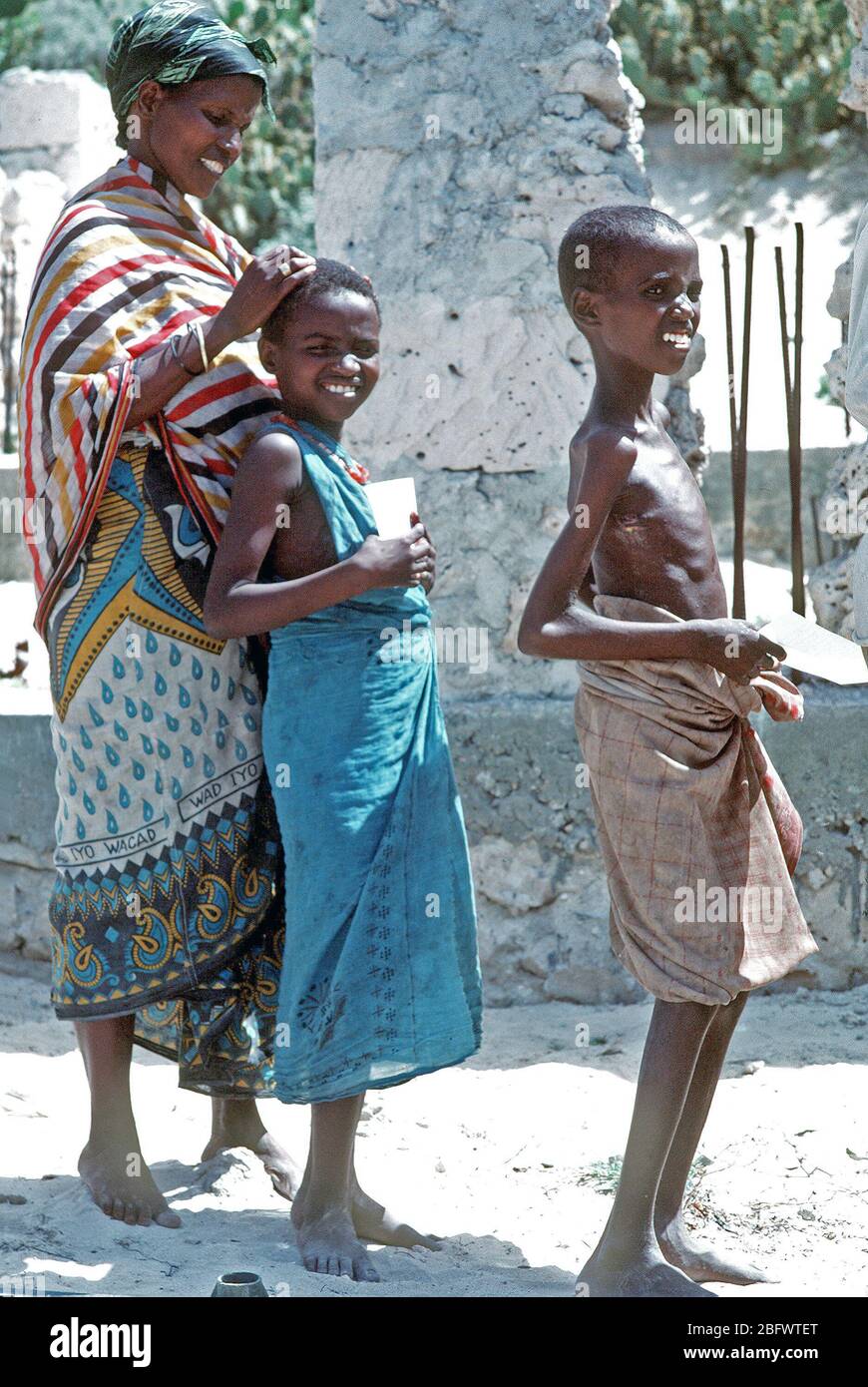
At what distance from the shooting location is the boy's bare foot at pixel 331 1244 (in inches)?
110

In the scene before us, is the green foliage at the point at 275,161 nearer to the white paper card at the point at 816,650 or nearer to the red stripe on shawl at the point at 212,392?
the red stripe on shawl at the point at 212,392

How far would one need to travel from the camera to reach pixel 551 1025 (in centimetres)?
414

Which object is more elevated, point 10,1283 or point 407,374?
point 407,374

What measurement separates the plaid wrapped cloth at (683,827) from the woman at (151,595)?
0.77 m

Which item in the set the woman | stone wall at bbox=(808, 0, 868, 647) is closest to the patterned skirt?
the woman

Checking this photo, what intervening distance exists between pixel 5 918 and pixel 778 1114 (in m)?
2.21

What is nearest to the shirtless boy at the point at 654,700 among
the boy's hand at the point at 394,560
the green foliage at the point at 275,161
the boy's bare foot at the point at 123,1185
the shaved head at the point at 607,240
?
the shaved head at the point at 607,240

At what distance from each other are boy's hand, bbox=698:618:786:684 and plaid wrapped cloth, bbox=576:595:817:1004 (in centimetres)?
6

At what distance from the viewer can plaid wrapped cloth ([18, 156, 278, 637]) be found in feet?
9.63

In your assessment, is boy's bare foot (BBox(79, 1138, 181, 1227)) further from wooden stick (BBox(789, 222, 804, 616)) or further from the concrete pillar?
wooden stick (BBox(789, 222, 804, 616))

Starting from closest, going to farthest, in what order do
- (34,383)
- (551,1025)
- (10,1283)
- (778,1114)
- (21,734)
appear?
1. (10,1283)
2. (34,383)
3. (778,1114)
4. (551,1025)
5. (21,734)

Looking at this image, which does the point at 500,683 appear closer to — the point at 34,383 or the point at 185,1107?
the point at 185,1107

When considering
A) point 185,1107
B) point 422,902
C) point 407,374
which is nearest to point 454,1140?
point 185,1107

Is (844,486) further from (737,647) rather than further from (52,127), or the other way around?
(52,127)
